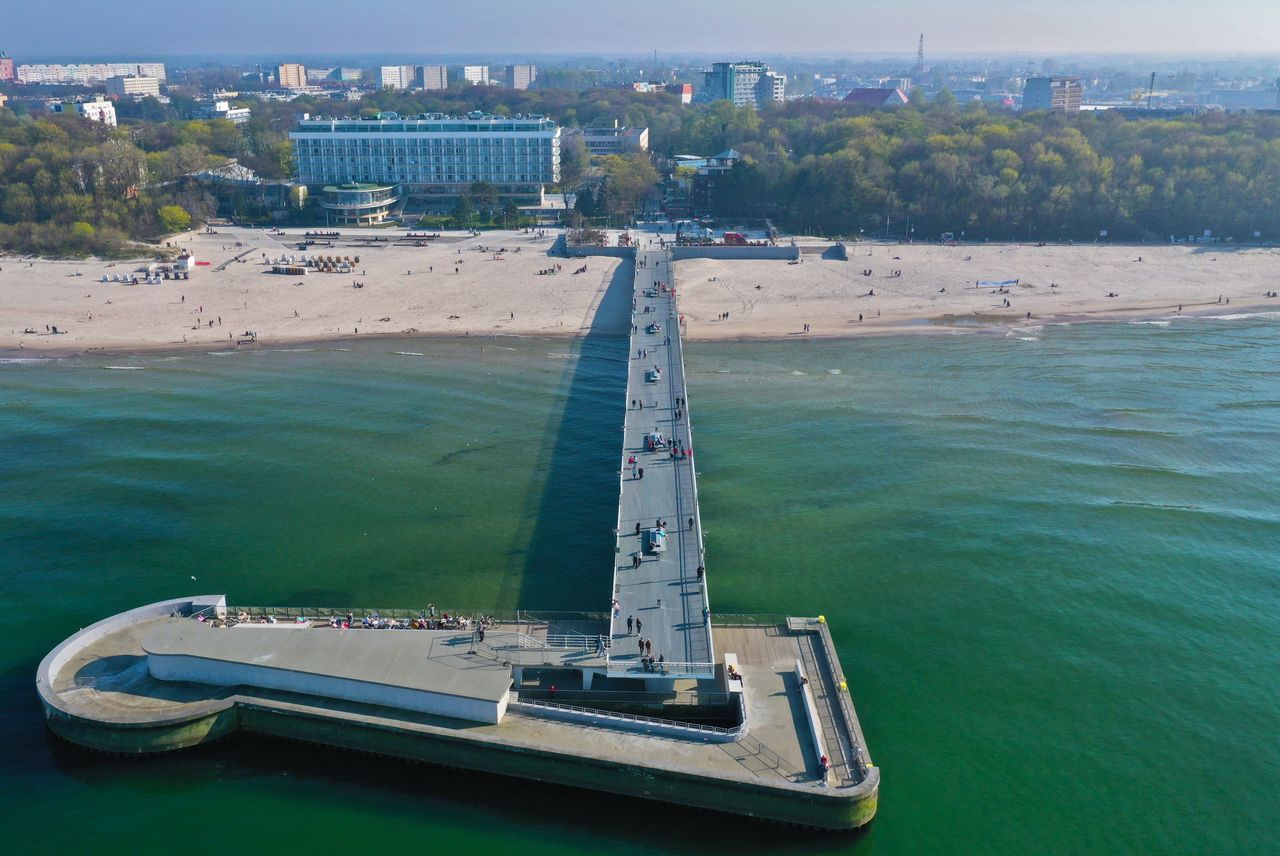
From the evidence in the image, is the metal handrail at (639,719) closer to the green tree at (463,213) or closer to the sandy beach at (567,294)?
the sandy beach at (567,294)

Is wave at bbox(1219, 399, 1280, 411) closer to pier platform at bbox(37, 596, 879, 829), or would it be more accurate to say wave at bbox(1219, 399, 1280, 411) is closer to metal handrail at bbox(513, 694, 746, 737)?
pier platform at bbox(37, 596, 879, 829)

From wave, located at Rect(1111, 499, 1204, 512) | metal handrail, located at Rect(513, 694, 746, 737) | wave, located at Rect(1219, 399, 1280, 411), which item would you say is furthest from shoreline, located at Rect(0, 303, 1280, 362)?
metal handrail, located at Rect(513, 694, 746, 737)

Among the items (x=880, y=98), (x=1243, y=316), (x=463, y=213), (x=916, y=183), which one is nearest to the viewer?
(x=1243, y=316)

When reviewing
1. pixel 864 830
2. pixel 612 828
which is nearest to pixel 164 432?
pixel 612 828

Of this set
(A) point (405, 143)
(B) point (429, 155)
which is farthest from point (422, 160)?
(A) point (405, 143)

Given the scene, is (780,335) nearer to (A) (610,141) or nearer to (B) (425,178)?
(B) (425,178)

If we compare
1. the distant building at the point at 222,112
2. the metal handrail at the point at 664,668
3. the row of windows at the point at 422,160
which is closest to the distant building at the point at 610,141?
the row of windows at the point at 422,160
